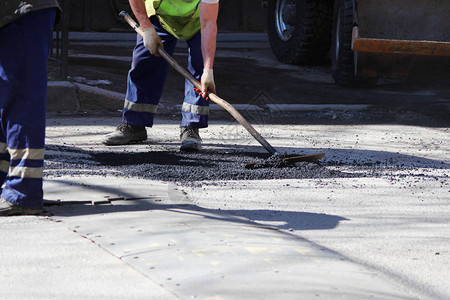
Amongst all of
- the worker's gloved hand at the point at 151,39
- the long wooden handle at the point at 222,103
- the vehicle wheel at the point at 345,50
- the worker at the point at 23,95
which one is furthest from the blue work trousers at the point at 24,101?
the vehicle wheel at the point at 345,50

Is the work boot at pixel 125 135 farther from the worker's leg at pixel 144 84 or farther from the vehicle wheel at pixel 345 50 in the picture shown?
the vehicle wheel at pixel 345 50

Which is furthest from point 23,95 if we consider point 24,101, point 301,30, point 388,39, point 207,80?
point 301,30

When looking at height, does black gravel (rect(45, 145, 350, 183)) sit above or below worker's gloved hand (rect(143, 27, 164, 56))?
below

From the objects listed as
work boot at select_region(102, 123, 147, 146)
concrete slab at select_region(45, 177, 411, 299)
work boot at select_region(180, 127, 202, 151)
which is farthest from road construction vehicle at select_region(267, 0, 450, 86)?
concrete slab at select_region(45, 177, 411, 299)

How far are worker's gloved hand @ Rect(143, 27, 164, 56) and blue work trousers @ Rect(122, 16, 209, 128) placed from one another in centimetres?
31

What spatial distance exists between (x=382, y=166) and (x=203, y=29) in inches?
56.4

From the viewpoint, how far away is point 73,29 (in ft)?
41.0

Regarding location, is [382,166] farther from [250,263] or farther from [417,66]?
[417,66]

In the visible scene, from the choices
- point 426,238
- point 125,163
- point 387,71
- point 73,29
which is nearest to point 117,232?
point 426,238

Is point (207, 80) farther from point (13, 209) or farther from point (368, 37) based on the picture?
point (368, 37)

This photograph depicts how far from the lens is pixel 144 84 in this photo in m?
5.46

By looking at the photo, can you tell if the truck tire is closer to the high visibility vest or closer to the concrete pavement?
the high visibility vest

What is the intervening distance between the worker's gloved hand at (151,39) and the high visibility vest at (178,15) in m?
0.22

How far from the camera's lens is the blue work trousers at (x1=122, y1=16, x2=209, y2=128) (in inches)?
210
